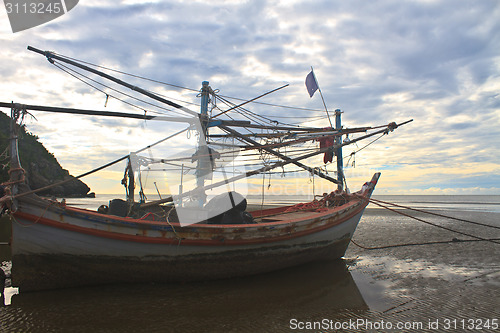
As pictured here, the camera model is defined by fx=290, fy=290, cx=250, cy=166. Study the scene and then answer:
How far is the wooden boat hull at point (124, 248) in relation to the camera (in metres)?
5.71

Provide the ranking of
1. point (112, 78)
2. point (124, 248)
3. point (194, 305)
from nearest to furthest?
point (194, 305) → point (124, 248) → point (112, 78)

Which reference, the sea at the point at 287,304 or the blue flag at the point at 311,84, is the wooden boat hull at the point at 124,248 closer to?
the sea at the point at 287,304

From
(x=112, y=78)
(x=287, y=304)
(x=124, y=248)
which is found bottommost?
(x=287, y=304)

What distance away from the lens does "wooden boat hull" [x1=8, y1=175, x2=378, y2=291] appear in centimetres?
571

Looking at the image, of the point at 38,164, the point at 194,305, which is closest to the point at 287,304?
the point at 194,305

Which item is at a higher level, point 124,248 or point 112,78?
point 112,78

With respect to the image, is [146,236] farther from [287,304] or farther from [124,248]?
[287,304]

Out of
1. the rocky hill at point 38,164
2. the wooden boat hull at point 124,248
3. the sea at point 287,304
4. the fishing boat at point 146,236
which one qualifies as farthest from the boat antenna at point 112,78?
the rocky hill at point 38,164

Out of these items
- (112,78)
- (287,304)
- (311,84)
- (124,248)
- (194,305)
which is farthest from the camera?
(311,84)

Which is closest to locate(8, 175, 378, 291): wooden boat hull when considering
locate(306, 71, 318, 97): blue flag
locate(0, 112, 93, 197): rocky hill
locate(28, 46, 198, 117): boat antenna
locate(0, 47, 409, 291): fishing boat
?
locate(0, 47, 409, 291): fishing boat

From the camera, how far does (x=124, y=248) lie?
240 inches

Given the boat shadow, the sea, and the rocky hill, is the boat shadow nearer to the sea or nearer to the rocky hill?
the sea

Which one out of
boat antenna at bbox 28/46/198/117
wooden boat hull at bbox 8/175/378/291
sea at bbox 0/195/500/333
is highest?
boat antenna at bbox 28/46/198/117

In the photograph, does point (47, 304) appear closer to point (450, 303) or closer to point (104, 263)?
point (104, 263)
